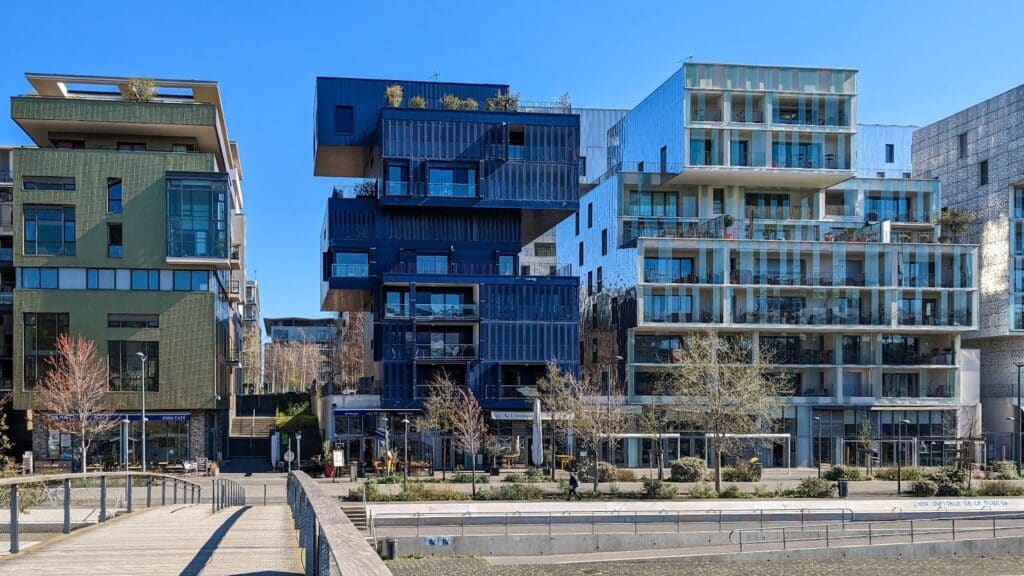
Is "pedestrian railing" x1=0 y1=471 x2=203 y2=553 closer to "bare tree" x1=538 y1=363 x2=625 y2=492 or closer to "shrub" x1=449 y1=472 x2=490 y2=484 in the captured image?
"shrub" x1=449 y1=472 x2=490 y2=484

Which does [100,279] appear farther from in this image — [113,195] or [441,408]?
[441,408]

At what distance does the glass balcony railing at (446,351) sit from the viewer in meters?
56.5

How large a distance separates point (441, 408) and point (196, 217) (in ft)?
60.6

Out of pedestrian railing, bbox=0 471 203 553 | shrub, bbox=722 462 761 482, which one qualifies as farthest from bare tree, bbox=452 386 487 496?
pedestrian railing, bbox=0 471 203 553

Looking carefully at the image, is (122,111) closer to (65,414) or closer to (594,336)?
(65,414)

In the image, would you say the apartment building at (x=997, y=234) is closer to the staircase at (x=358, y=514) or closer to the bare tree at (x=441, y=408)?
the bare tree at (x=441, y=408)

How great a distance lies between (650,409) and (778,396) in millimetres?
8065

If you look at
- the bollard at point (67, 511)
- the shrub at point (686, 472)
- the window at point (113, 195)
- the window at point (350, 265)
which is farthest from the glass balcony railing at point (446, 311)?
the bollard at point (67, 511)

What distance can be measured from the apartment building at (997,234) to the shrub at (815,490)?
26520mm

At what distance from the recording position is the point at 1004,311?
65.6m

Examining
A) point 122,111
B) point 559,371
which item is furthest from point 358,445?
point 122,111

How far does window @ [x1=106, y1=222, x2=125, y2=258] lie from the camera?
2201 inches

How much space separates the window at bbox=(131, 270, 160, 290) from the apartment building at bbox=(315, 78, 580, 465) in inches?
388

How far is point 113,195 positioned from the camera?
56531 millimetres
